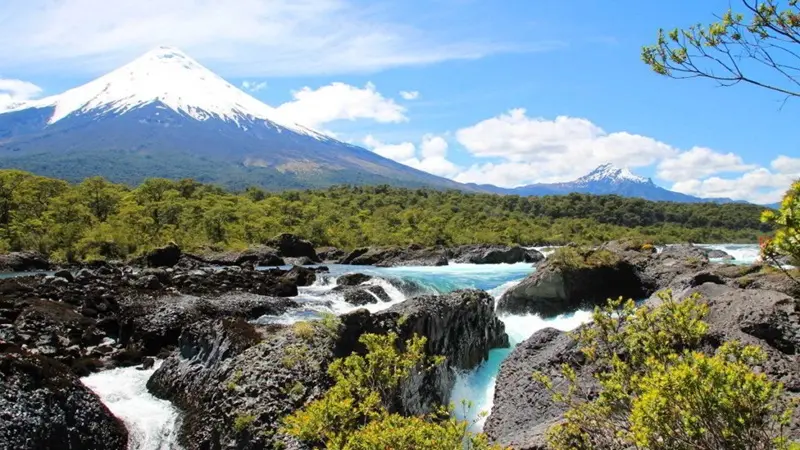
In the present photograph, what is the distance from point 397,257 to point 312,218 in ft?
84.0

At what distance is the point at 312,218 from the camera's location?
67812 mm

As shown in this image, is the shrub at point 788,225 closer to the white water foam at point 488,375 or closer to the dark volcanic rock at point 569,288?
the white water foam at point 488,375

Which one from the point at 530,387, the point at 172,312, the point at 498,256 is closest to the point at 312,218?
the point at 498,256

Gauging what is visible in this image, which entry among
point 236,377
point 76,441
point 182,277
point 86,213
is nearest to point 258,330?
point 236,377

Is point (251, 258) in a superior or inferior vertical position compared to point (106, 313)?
inferior

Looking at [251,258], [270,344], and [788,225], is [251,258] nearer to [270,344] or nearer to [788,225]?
[270,344]

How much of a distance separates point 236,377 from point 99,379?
507cm

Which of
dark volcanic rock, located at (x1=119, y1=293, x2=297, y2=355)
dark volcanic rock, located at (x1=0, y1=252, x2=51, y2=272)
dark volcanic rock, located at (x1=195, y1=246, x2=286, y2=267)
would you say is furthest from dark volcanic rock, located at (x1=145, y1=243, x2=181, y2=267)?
dark volcanic rock, located at (x1=119, y1=293, x2=297, y2=355)

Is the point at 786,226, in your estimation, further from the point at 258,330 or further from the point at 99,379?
the point at 99,379

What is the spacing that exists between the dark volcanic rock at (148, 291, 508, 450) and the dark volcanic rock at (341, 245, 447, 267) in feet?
102

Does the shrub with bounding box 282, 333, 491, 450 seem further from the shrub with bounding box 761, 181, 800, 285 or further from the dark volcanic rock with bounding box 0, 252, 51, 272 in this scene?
the dark volcanic rock with bounding box 0, 252, 51, 272

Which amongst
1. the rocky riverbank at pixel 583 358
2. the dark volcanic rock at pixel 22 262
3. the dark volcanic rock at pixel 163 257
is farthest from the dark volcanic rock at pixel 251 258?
the rocky riverbank at pixel 583 358

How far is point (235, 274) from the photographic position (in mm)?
27156

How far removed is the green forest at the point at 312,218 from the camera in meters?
46.3
